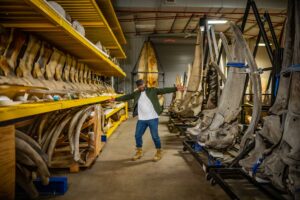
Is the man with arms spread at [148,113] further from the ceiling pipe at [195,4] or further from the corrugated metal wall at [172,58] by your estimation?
the corrugated metal wall at [172,58]

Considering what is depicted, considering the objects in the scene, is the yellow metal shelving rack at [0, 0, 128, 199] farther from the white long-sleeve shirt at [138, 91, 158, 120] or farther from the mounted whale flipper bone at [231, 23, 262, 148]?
the mounted whale flipper bone at [231, 23, 262, 148]

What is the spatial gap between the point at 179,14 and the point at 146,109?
24.3 ft

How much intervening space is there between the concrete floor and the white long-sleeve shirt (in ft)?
2.48

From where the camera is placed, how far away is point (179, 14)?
10.6m

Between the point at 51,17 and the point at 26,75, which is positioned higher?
the point at 51,17

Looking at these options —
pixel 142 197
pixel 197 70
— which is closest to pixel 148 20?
pixel 197 70

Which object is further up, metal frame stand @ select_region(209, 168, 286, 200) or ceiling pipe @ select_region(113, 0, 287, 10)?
ceiling pipe @ select_region(113, 0, 287, 10)

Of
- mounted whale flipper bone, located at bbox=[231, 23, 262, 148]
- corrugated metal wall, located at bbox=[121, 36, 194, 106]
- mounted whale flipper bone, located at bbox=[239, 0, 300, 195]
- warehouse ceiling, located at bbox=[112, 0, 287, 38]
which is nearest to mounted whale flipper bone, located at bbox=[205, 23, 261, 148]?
mounted whale flipper bone, located at bbox=[231, 23, 262, 148]

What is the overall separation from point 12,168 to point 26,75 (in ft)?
5.49

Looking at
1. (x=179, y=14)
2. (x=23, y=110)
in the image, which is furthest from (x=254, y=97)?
(x=179, y=14)

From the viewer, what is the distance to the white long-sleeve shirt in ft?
14.5

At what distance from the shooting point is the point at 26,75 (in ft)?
10.5

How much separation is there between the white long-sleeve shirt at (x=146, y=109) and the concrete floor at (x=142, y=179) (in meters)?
0.76

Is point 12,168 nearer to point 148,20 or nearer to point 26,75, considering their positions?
point 26,75
